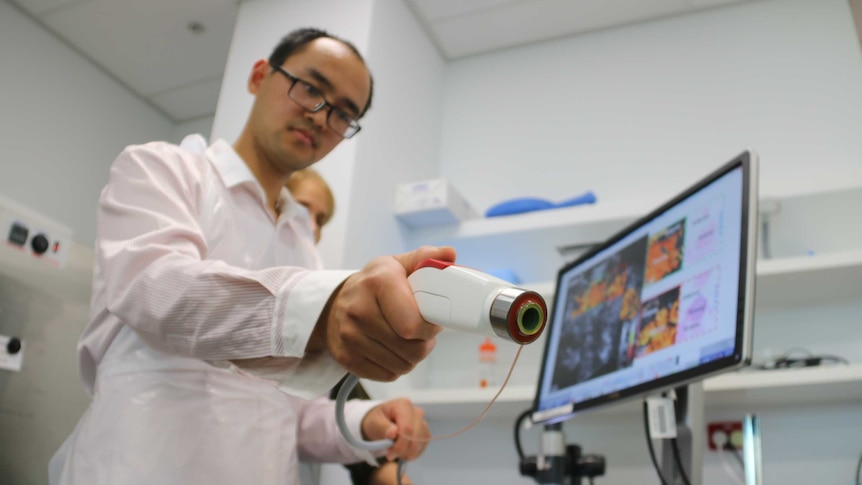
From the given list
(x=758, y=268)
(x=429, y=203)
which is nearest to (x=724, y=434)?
(x=758, y=268)

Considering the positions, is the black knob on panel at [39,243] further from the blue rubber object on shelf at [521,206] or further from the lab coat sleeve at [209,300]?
the blue rubber object on shelf at [521,206]

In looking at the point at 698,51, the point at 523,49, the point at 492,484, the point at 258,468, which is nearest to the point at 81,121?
the point at 258,468

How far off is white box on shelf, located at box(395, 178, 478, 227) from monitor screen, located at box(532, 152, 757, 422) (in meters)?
Answer: 0.72

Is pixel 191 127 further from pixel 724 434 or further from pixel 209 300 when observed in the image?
pixel 724 434

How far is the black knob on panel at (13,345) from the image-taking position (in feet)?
4.25

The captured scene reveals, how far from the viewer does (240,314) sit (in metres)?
0.58

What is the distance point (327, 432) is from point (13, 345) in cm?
73

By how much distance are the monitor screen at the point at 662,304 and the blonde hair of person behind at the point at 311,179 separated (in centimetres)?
73

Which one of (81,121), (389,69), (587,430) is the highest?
(389,69)

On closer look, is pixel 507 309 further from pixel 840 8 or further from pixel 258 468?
pixel 840 8

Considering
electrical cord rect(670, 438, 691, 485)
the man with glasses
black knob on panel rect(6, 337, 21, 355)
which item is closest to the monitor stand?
electrical cord rect(670, 438, 691, 485)

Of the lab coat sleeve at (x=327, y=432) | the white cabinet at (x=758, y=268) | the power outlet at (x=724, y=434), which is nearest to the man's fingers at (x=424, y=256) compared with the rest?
the lab coat sleeve at (x=327, y=432)

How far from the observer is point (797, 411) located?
5.61 ft

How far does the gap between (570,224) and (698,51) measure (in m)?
0.90
